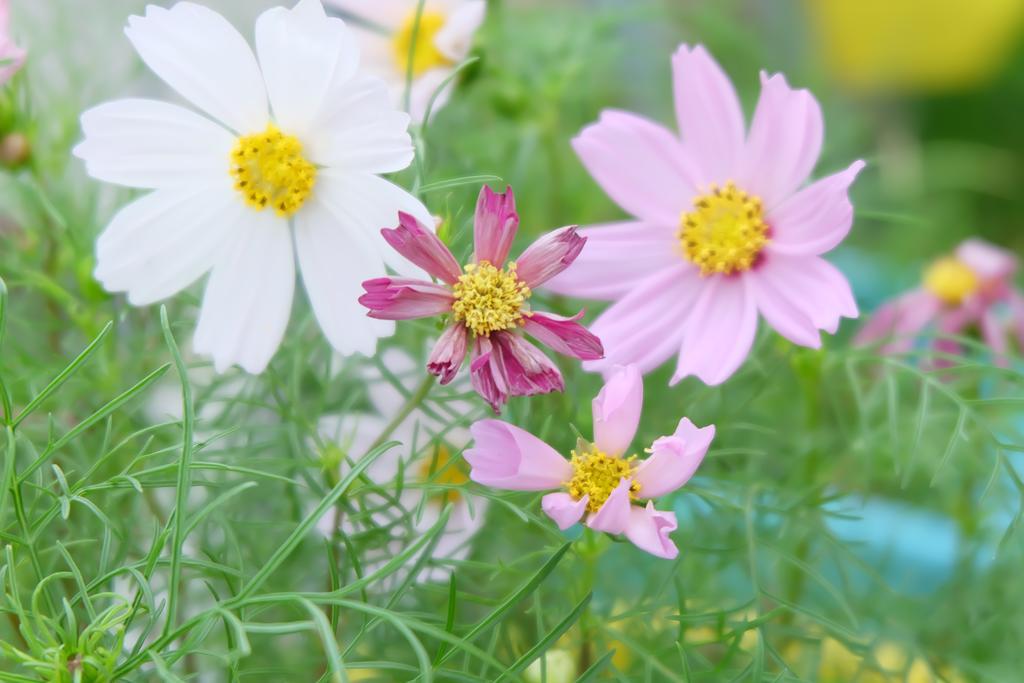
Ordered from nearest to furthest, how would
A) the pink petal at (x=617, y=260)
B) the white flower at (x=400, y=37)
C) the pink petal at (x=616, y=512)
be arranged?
the pink petal at (x=616, y=512) → the pink petal at (x=617, y=260) → the white flower at (x=400, y=37)

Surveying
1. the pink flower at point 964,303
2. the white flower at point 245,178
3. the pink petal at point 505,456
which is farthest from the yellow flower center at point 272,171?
the pink flower at point 964,303

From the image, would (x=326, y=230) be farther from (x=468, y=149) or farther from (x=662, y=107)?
(x=662, y=107)

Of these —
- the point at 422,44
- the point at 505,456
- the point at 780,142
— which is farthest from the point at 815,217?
the point at 422,44

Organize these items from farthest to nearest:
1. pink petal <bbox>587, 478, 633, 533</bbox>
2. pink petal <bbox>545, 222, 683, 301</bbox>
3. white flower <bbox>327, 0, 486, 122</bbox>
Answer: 1. white flower <bbox>327, 0, 486, 122</bbox>
2. pink petal <bbox>545, 222, 683, 301</bbox>
3. pink petal <bbox>587, 478, 633, 533</bbox>

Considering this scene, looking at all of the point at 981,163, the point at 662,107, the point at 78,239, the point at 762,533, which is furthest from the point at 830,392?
the point at 981,163

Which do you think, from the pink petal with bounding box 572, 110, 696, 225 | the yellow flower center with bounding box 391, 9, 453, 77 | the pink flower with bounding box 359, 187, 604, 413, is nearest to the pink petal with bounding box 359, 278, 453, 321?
the pink flower with bounding box 359, 187, 604, 413

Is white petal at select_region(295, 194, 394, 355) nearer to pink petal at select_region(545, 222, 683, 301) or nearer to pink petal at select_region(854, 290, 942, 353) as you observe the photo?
pink petal at select_region(545, 222, 683, 301)

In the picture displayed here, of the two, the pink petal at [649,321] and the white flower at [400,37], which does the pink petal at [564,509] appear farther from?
the white flower at [400,37]
